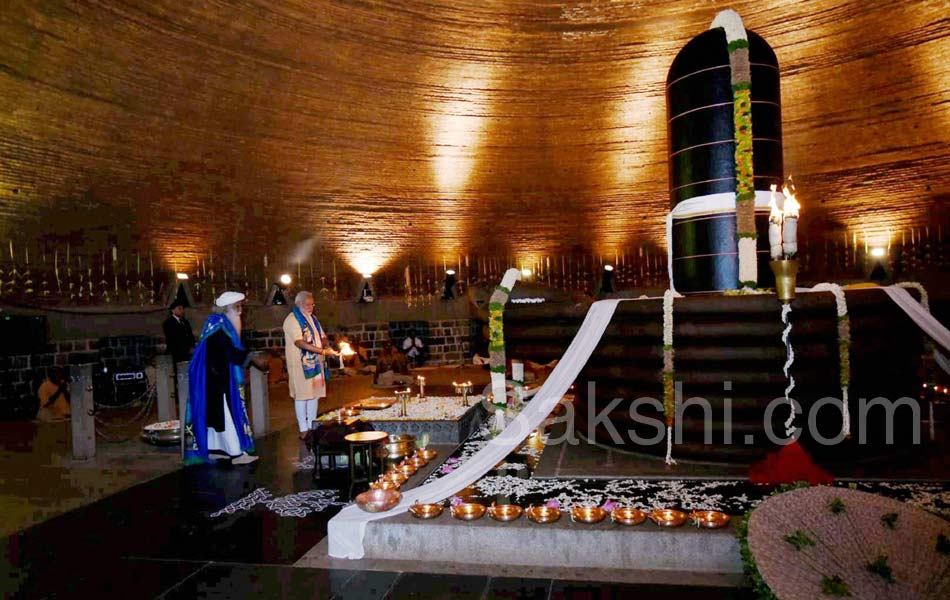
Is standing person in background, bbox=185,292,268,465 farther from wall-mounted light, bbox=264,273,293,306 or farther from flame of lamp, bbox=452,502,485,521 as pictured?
wall-mounted light, bbox=264,273,293,306

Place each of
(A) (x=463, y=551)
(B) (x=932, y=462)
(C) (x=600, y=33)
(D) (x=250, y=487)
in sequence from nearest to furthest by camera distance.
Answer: (A) (x=463, y=551)
(B) (x=932, y=462)
(D) (x=250, y=487)
(C) (x=600, y=33)

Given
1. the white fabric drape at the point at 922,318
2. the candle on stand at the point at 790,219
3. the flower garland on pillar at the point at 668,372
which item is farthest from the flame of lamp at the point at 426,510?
the white fabric drape at the point at 922,318

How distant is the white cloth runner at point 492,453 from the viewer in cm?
380

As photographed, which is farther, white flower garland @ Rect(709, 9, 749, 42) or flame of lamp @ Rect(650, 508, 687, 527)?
white flower garland @ Rect(709, 9, 749, 42)

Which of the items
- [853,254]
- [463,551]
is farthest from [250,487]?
[853,254]

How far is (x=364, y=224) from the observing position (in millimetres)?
12414

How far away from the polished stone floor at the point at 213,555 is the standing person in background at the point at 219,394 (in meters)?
0.70

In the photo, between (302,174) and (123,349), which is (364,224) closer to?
(302,174)

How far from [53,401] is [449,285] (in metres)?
8.18

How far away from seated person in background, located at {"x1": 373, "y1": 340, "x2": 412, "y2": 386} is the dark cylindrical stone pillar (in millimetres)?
6991

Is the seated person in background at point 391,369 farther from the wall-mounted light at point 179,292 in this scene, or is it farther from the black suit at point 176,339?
the wall-mounted light at point 179,292

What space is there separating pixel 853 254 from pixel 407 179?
29.0 feet

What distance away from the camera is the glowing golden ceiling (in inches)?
288

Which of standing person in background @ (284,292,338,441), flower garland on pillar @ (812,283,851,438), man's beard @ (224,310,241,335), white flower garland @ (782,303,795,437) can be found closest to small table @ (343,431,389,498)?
standing person in background @ (284,292,338,441)
